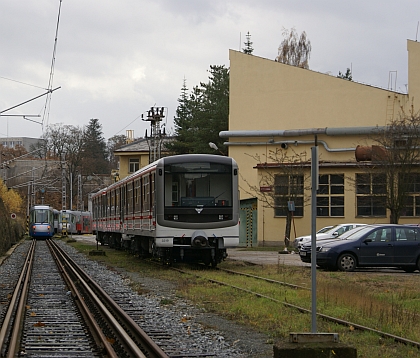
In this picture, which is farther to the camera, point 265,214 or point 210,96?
point 210,96

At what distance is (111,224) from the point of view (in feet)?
122

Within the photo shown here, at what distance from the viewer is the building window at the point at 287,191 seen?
136ft

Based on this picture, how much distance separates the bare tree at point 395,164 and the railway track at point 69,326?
2264 cm

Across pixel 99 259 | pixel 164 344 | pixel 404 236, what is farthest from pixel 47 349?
pixel 99 259

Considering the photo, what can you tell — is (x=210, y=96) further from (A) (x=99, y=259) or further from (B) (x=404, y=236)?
(B) (x=404, y=236)

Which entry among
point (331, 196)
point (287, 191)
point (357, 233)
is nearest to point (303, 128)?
point (331, 196)

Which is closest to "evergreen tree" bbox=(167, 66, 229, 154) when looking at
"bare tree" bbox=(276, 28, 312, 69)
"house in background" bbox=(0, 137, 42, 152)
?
"bare tree" bbox=(276, 28, 312, 69)

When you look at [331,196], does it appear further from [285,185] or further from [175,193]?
[175,193]

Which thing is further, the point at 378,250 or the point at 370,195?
the point at 370,195

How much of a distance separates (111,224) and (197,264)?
1233 centimetres

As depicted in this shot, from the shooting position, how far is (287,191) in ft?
137

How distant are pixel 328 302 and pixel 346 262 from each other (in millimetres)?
8251

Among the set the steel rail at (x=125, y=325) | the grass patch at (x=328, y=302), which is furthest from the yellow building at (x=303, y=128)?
the steel rail at (x=125, y=325)

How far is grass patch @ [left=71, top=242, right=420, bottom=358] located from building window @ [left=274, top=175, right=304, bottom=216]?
63.2 feet
